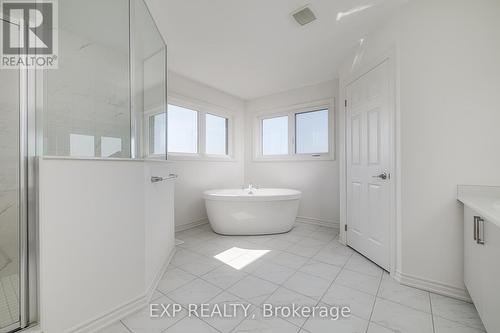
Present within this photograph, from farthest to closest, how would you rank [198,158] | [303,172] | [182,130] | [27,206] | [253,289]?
[303,172]
[198,158]
[182,130]
[253,289]
[27,206]

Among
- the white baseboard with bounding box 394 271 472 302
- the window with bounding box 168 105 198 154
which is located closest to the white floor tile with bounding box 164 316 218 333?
the white baseboard with bounding box 394 271 472 302

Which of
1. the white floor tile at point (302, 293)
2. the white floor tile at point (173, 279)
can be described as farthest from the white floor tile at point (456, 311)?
the white floor tile at point (173, 279)

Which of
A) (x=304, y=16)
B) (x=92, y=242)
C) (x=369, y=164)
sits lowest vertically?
(x=92, y=242)

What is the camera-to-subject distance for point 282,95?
3.85 meters

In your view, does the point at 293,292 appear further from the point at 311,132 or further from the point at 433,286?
the point at 311,132

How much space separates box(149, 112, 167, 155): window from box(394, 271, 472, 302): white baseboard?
237 centimetres

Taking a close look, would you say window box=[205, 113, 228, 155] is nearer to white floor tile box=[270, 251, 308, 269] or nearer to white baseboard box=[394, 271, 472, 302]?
white floor tile box=[270, 251, 308, 269]

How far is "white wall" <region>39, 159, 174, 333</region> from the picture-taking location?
1.08 meters

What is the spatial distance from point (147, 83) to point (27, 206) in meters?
1.25

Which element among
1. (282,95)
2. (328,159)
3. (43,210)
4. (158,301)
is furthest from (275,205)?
(43,210)

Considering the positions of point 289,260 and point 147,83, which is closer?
point 147,83

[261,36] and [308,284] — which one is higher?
[261,36]

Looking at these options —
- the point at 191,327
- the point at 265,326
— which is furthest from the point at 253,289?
the point at 191,327

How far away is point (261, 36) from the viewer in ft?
7.16
